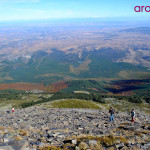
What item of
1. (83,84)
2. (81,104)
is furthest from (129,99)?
(83,84)

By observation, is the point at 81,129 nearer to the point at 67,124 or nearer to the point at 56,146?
the point at 67,124

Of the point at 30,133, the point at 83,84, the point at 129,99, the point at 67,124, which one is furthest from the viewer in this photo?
the point at 83,84

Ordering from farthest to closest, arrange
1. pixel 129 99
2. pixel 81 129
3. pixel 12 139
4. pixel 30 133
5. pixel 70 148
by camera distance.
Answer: pixel 129 99, pixel 81 129, pixel 30 133, pixel 12 139, pixel 70 148

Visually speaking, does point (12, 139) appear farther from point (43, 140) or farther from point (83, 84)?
point (83, 84)

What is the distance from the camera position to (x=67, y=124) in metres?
30.5

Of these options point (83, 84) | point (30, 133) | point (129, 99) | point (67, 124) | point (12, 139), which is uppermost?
point (12, 139)

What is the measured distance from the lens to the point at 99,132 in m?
24.8

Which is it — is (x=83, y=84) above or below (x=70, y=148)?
below

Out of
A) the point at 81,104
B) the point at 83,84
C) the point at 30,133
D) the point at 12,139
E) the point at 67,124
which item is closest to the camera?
the point at 12,139

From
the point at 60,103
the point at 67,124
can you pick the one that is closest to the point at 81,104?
the point at 60,103

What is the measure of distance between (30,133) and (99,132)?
10.6 metres

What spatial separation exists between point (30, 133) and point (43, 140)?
403cm

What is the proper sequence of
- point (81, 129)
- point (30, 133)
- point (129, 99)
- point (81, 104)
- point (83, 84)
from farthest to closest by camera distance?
point (83, 84)
point (129, 99)
point (81, 104)
point (81, 129)
point (30, 133)

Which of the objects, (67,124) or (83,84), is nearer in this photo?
(67,124)
